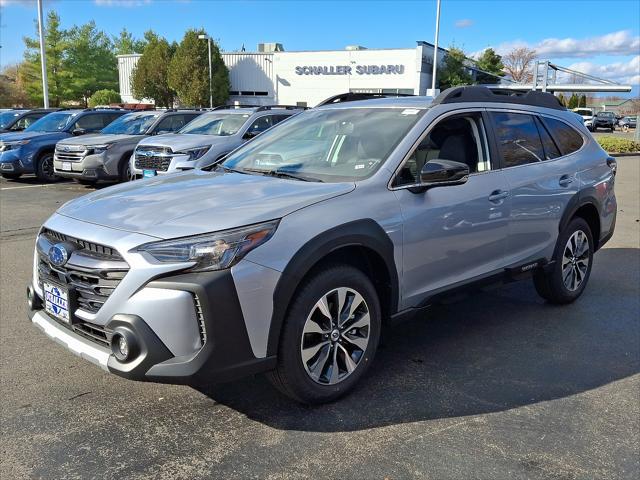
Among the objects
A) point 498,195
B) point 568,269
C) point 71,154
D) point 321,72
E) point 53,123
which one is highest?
point 321,72

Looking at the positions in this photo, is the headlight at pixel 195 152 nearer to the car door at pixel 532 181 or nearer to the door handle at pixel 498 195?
the car door at pixel 532 181

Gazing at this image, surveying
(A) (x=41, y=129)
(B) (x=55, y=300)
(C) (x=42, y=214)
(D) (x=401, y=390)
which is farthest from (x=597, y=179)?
(A) (x=41, y=129)

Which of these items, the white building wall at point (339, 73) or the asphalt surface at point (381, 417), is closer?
the asphalt surface at point (381, 417)

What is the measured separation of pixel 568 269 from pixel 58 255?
4265mm

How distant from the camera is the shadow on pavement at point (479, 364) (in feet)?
11.2

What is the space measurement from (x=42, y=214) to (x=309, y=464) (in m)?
8.39

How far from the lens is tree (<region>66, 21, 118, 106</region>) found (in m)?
55.9

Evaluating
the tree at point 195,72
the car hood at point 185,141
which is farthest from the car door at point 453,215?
the tree at point 195,72

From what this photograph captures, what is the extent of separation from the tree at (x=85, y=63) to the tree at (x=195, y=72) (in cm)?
1222

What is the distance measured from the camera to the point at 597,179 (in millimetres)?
5496

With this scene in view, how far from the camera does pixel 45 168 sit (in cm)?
1421

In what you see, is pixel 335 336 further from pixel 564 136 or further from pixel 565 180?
pixel 564 136

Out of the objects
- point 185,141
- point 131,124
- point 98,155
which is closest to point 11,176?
point 131,124

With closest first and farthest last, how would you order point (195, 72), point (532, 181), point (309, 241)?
1. point (309, 241)
2. point (532, 181)
3. point (195, 72)
